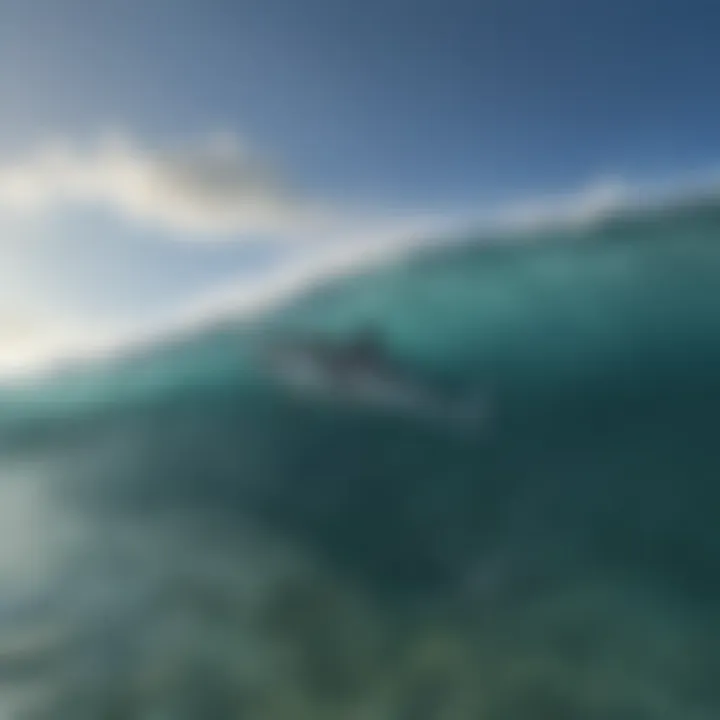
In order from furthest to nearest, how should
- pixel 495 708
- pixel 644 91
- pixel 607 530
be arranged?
pixel 644 91
pixel 607 530
pixel 495 708

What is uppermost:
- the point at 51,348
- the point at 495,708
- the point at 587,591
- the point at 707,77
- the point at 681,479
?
the point at 707,77

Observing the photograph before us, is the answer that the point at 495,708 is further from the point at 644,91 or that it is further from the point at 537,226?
the point at 644,91

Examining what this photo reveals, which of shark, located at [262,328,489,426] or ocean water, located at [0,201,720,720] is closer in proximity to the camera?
ocean water, located at [0,201,720,720]

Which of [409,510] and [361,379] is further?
[361,379]

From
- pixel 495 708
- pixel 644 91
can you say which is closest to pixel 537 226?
pixel 644 91

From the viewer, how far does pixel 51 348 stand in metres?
2.47

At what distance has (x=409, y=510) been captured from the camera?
2357 millimetres

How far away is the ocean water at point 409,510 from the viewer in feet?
7.22

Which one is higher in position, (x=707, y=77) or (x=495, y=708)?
(x=707, y=77)

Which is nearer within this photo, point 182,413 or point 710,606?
point 710,606

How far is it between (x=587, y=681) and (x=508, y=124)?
146cm

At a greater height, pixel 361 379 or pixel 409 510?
pixel 361 379

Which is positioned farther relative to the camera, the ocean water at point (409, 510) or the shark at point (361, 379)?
the shark at point (361, 379)

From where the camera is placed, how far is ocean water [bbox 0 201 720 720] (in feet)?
7.22
